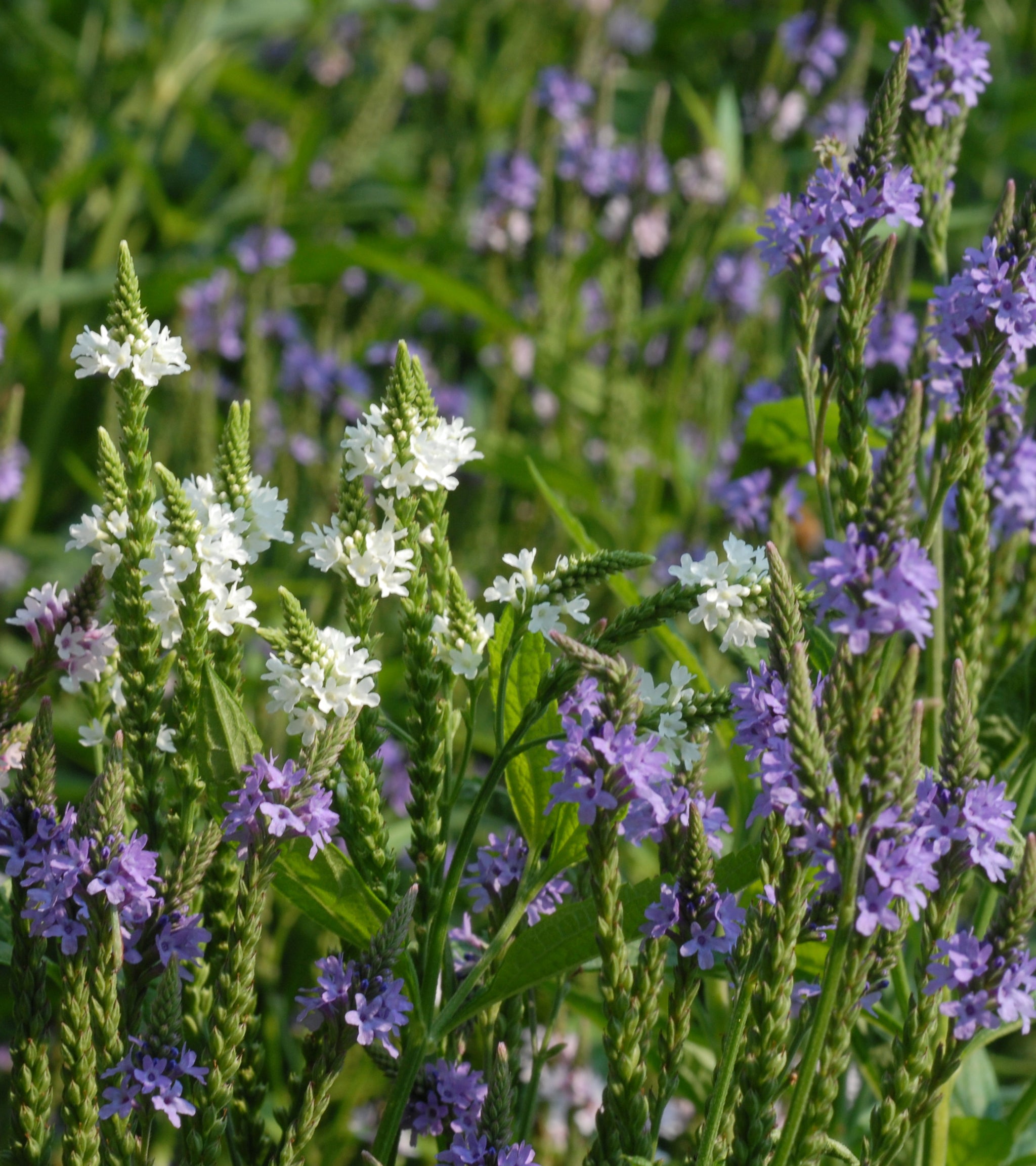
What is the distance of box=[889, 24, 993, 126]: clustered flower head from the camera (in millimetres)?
1561

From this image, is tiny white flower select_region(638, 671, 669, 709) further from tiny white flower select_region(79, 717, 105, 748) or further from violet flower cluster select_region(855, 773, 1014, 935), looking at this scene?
tiny white flower select_region(79, 717, 105, 748)

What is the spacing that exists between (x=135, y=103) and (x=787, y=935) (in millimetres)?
3433

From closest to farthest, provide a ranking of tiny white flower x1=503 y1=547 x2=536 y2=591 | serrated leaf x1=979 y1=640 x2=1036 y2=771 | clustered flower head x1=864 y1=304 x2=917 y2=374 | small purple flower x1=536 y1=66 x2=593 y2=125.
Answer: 1. tiny white flower x1=503 y1=547 x2=536 y2=591
2. serrated leaf x1=979 y1=640 x2=1036 y2=771
3. clustered flower head x1=864 y1=304 x2=917 y2=374
4. small purple flower x1=536 y1=66 x2=593 y2=125

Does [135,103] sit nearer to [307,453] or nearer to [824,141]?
[307,453]

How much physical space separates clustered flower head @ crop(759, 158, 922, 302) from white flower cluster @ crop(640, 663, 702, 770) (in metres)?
0.47

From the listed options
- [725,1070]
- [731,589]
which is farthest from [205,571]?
[725,1070]

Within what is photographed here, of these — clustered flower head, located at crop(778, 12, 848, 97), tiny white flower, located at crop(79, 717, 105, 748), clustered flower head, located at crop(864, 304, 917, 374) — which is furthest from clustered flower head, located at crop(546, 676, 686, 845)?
clustered flower head, located at crop(778, 12, 848, 97)

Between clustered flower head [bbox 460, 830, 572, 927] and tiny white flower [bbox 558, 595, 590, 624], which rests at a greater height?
tiny white flower [bbox 558, 595, 590, 624]

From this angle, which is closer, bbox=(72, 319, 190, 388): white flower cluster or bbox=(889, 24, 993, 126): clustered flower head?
bbox=(72, 319, 190, 388): white flower cluster

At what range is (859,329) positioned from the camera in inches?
48.9

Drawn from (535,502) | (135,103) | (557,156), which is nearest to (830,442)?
(535,502)

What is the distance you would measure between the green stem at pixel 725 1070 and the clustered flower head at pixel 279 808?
1.09 feet

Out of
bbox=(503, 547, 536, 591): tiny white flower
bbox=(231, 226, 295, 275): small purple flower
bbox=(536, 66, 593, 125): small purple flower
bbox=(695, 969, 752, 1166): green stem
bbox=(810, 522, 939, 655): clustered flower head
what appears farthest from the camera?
bbox=(536, 66, 593, 125): small purple flower

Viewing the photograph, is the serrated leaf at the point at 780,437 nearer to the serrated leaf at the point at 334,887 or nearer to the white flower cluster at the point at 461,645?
the white flower cluster at the point at 461,645
